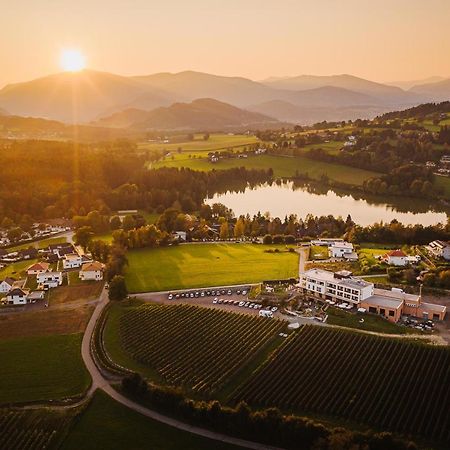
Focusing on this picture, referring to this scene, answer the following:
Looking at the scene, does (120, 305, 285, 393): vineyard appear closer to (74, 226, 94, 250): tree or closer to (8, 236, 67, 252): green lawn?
(74, 226, 94, 250): tree

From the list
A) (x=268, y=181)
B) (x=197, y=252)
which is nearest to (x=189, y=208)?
(x=197, y=252)

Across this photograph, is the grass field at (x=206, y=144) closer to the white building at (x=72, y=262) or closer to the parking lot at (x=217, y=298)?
the white building at (x=72, y=262)

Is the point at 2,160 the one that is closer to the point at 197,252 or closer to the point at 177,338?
the point at 197,252

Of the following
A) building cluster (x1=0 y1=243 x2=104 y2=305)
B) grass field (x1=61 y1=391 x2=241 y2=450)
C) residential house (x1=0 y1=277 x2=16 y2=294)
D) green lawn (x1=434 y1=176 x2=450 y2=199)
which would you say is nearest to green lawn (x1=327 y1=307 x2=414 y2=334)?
grass field (x1=61 y1=391 x2=241 y2=450)

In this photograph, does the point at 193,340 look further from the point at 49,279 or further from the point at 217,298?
the point at 49,279

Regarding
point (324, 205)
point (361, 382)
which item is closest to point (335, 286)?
point (361, 382)

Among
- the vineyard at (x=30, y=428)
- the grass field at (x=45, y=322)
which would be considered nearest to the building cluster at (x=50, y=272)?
the grass field at (x=45, y=322)
